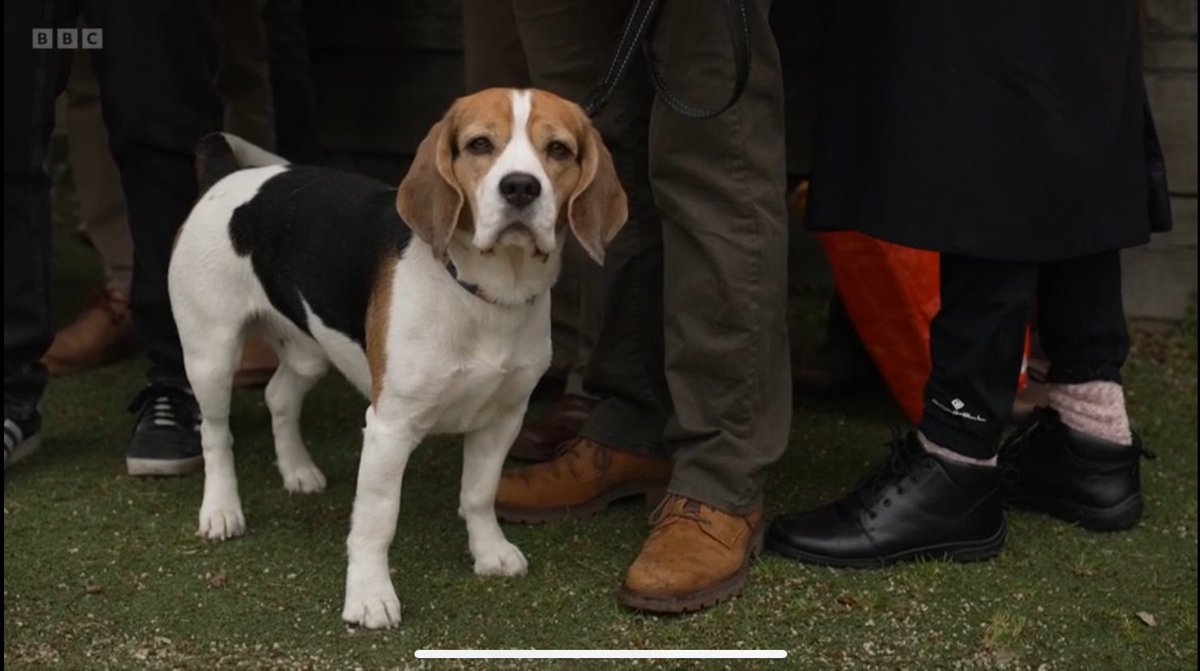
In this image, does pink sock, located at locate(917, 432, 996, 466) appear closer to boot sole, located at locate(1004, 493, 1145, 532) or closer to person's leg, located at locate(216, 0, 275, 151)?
boot sole, located at locate(1004, 493, 1145, 532)

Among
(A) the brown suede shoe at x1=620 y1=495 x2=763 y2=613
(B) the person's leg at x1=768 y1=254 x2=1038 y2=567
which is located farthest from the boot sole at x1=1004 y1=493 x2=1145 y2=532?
(A) the brown suede shoe at x1=620 y1=495 x2=763 y2=613

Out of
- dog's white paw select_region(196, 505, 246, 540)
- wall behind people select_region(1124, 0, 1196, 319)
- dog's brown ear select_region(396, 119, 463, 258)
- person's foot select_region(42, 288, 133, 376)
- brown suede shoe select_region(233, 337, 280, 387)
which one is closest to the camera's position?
dog's brown ear select_region(396, 119, 463, 258)

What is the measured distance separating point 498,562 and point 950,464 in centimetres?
102

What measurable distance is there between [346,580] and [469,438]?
389 millimetres

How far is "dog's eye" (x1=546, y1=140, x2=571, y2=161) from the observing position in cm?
312

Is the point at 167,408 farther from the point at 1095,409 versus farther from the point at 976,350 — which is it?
the point at 1095,409

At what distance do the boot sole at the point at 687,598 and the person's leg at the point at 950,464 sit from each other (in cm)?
24

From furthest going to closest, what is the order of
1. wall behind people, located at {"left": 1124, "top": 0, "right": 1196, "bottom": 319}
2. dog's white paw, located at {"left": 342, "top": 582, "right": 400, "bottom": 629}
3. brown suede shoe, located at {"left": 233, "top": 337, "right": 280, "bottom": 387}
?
wall behind people, located at {"left": 1124, "top": 0, "right": 1196, "bottom": 319} → brown suede shoe, located at {"left": 233, "top": 337, "right": 280, "bottom": 387} → dog's white paw, located at {"left": 342, "top": 582, "right": 400, "bottom": 629}

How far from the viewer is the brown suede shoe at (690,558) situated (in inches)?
136

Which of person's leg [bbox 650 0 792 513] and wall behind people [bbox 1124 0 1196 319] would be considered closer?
person's leg [bbox 650 0 792 513]

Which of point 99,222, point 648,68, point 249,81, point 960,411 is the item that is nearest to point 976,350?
point 960,411

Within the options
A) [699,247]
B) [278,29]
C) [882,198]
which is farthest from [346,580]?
[278,29]

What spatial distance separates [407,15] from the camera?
5.64 meters

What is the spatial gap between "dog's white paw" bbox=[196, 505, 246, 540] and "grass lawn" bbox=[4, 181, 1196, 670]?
0.11 feet
